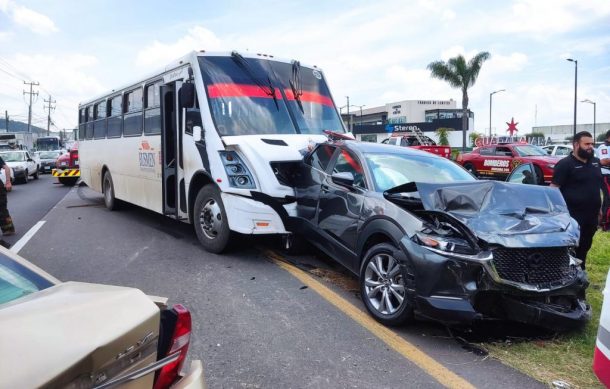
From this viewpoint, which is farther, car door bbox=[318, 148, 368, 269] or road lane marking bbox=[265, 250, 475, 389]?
car door bbox=[318, 148, 368, 269]

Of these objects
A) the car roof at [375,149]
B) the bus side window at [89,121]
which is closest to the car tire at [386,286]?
the car roof at [375,149]

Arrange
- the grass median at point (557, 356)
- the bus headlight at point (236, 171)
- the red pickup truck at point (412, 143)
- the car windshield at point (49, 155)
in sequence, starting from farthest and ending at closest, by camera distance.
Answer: the car windshield at point (49, 155)
the red pickup truck at point (412, 143)
the bus headlight at point (236, 171)
the grass median at point (557, 356)

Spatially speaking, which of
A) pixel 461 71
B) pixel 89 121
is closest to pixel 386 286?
pixel 89 121

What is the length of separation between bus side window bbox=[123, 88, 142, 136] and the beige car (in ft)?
23.8

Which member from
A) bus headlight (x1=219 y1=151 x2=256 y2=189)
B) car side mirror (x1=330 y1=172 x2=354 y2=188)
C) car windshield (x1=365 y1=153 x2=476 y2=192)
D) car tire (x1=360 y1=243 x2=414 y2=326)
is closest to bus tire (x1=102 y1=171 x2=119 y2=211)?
bus headlight (x1=219 y1=151 x2=256 y2=189)

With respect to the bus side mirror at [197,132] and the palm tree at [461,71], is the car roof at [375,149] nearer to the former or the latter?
the bus side mirror at [197,132]

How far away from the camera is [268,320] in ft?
14.9

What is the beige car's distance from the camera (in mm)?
1391

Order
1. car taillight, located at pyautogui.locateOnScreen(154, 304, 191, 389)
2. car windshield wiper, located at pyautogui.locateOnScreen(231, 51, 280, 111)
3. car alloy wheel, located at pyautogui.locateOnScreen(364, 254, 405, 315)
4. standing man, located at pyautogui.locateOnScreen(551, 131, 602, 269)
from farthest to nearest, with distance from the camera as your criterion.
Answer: car windshield wiper, located at pyautogui.locateOnScreen(231, 51, 280, 111) → standing man, located at pyautogui.locateOnScreen(551, 131, 602, 269) → car alloy wheel, located at pyautogui.locateOnScreen(364, 254, 405, 315) → car taillight, located at pyautogui.locateOnScreen(154, 304, 191, 389)

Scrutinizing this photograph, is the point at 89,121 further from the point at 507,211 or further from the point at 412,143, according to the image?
the point at 412,143

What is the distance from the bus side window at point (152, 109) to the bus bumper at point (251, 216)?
2.61 meters

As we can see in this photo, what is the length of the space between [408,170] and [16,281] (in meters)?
4.22

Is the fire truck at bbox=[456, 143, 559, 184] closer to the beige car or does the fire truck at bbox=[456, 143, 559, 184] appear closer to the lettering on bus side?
the lettering on bus side

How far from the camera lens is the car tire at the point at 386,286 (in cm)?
419
